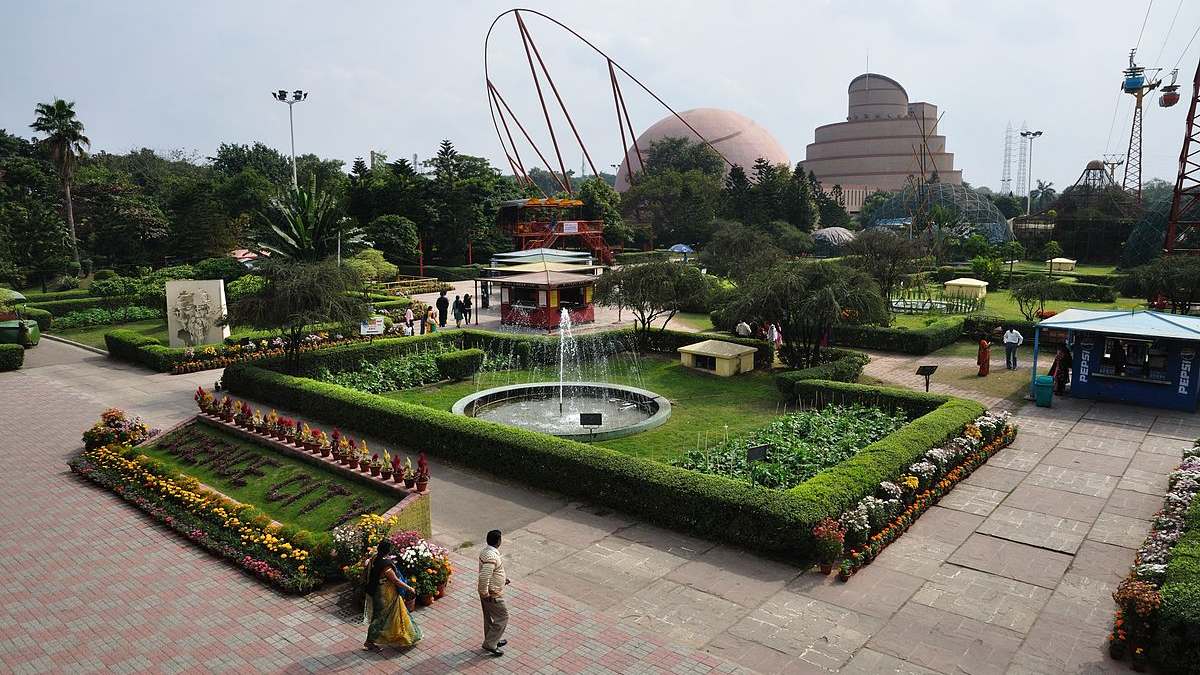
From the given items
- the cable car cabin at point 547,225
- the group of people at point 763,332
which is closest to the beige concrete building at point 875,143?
the cable car cabin at point 547,225

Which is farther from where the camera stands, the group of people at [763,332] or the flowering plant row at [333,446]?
the group of people at [763,332]

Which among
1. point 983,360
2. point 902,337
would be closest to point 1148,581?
point 983,360

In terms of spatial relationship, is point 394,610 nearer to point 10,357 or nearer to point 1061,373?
point 1061,373

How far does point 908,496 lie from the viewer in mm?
11273

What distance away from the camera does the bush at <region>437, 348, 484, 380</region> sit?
66.5 ft

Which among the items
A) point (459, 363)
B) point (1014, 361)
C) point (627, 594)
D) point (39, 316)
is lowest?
point (627, 594)

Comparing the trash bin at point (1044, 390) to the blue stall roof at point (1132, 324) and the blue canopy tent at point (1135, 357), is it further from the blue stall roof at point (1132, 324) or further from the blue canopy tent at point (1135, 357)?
the blue stall roof at point (1132, 324)

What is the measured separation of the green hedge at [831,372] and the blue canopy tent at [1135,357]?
3988mm

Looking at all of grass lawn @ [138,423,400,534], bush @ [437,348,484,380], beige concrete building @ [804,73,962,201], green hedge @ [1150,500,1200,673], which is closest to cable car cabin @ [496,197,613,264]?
bush @ [437,348,484,380]

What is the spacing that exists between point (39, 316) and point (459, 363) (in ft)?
61.1

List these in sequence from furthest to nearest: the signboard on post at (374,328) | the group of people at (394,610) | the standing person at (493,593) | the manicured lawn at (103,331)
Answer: the manicured lawn at (103,331) → the signboard on post at (374,328) → the group of people at (394,610) → the standing person at (493,593)

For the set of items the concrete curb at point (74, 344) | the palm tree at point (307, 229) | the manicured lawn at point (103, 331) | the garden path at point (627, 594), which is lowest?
the garden path at point (627, 594)

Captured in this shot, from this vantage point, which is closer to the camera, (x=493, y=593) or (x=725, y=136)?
(x=493, y=593)

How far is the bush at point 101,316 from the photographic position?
29250 mm
